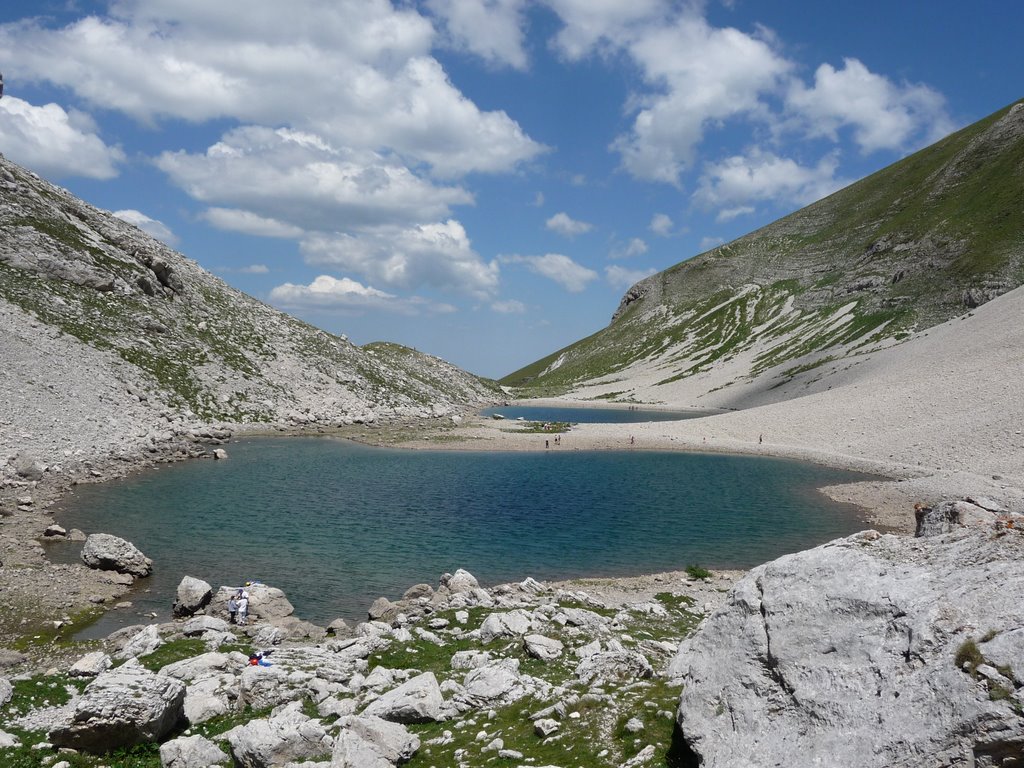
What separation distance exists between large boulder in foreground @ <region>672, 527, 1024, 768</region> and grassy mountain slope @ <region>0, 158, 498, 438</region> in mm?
75369

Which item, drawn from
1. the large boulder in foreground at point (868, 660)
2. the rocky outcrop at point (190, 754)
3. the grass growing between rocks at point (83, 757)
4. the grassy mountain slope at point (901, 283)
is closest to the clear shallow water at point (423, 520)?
Result: the grass growing between rocks at point (83, 757)

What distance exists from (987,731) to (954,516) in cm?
571

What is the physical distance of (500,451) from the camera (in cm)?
8412

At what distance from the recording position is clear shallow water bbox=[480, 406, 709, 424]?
5369 inches

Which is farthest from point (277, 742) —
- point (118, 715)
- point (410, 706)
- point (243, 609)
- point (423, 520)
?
point (423, 520)

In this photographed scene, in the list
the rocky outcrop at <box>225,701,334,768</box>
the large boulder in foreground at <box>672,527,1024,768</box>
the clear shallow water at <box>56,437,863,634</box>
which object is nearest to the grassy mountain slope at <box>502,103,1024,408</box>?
the clear shallow water at <box>56,437,863,634</box>

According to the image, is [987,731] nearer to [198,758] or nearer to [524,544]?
[198,758]

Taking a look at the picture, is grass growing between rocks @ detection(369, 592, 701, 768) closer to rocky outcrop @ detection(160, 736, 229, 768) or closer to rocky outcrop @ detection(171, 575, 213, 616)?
rocky outcrop @ detection(160, 736, 229, 768)

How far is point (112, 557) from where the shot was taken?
99.5 ft

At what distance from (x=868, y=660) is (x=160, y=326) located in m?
103

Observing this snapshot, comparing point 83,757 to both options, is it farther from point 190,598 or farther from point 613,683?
point 190,598

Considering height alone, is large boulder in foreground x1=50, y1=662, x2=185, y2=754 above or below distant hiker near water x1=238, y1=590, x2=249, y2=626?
above

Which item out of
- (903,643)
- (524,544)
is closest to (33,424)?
(524,544)

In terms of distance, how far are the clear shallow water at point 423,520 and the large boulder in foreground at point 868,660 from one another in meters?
21.1
